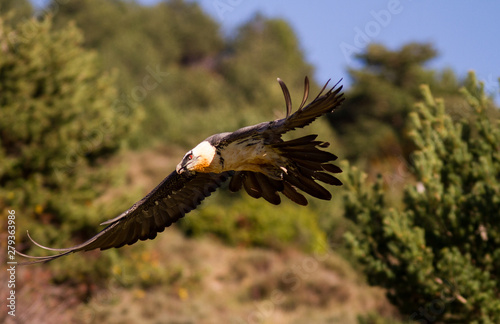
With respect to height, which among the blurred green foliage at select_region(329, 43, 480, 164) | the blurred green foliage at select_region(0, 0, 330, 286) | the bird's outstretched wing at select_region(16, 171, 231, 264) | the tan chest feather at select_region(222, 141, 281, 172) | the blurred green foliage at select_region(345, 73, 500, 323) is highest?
the blurred green foliage at select_region(329, 43, 480, 164)

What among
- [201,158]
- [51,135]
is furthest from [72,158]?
[201,158]

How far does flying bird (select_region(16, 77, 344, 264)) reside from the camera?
4.92 meters

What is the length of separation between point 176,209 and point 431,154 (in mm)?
3376

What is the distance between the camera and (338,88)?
4.57 metres

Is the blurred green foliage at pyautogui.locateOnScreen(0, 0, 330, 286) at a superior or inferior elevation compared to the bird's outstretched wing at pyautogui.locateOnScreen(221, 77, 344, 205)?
superior

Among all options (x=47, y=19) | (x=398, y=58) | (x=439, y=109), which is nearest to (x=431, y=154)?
(x=439, y=109)

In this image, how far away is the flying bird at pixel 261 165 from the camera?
492 centimetres

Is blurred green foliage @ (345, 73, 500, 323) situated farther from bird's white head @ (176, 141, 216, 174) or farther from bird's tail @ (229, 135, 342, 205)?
bird's white head @ (176, 141, 216, 174)

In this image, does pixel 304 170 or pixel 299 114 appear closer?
pixel 299 114

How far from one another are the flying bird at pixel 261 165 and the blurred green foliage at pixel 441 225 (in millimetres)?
2636

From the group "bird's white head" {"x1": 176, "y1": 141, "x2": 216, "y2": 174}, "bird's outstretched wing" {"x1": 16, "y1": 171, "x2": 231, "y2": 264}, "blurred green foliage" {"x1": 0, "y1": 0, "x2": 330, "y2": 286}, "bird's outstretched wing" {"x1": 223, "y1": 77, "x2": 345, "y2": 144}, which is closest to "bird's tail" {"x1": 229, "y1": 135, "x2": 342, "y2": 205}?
"bird's outstretched wing" {"x1": 223, "y1": 77, "x2": 345, "y2": 144}

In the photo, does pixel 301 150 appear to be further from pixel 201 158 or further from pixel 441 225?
pixel 441 225

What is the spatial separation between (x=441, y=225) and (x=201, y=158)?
3.96 m

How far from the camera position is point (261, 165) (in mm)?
5633
